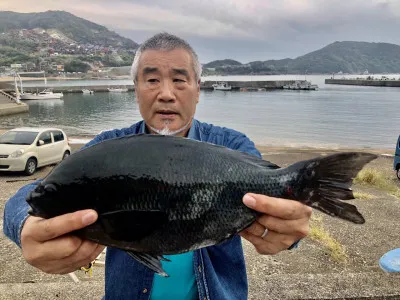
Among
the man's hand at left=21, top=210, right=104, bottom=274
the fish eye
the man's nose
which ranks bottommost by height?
the man's hand at left=21, top=210, right=104, bottom=274

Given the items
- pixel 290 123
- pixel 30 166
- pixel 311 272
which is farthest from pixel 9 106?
pixel 311 272

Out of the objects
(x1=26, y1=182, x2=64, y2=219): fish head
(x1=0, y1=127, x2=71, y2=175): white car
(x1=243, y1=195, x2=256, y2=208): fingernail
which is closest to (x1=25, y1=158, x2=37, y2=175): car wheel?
(x1=0, y1=127, x2=71, y2=175): white car

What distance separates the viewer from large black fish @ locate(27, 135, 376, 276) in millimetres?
1822

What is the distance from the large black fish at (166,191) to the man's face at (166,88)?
67cm

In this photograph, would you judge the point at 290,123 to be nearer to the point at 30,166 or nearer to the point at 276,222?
the point at 30,166

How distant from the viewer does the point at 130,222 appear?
1.82m

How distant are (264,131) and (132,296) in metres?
42.1

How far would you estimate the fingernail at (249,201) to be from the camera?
1.85 m

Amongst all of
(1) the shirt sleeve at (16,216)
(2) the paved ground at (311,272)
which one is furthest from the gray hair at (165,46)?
(2) the paved ground at (311,272)

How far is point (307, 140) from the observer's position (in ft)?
122

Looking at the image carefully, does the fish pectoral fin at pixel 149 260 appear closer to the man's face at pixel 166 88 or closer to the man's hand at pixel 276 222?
the man's hand at pixel 276 222

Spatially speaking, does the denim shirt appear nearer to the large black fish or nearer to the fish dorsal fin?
the large black fish

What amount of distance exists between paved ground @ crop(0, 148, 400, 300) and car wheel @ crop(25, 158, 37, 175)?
2.73 m

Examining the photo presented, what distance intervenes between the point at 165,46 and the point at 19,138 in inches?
651
